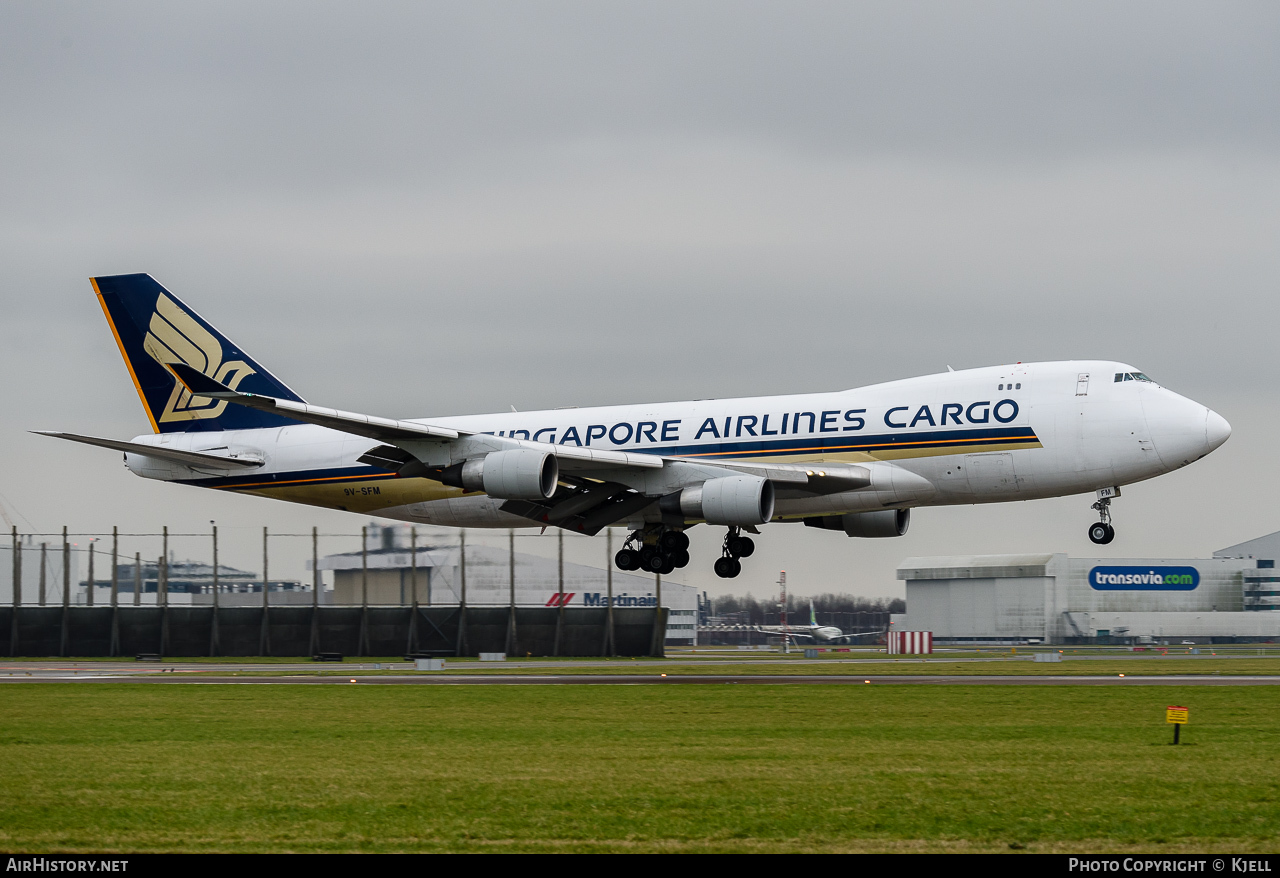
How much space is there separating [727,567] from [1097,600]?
97523 millimetres

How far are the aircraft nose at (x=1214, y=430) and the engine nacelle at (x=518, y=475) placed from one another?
21336mm

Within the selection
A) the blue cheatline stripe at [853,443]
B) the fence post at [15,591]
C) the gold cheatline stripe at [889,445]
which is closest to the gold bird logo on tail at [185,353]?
the blue cheatline stripe at [853,443]

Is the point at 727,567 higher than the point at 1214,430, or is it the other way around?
the point at 1214,430

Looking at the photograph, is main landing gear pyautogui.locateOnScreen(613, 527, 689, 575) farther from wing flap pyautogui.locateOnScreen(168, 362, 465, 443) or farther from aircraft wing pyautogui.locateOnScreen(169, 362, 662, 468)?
wing flap pyautogui.locateOnScreen(168, 362, 465, 443)

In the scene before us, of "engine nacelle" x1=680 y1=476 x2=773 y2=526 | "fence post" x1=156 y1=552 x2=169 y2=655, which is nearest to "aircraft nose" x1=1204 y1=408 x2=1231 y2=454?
"engine nacelle" x1=680 y1=476 x2=773 y2=526

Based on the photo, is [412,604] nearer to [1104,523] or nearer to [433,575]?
[433,575]

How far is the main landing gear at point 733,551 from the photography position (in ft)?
175

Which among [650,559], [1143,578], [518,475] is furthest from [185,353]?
[1143,578]

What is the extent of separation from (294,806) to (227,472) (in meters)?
40.4

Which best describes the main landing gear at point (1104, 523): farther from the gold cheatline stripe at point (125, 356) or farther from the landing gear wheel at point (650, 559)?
the gold cheatline stripe at point (125, 356)

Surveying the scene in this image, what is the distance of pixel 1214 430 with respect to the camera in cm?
4506

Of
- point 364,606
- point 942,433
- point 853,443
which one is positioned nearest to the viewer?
point 942,433

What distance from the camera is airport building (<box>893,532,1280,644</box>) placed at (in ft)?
445

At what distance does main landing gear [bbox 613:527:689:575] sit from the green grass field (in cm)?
1717
